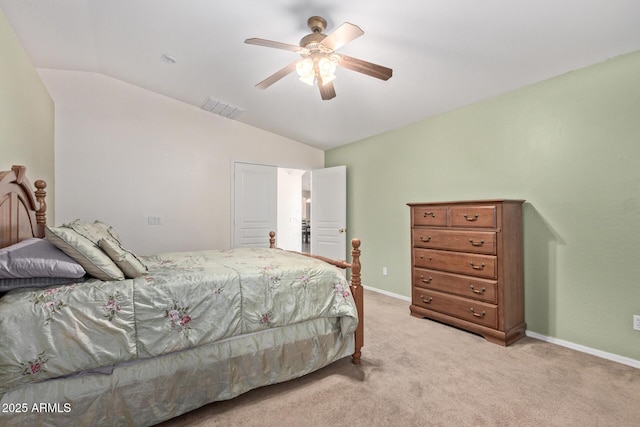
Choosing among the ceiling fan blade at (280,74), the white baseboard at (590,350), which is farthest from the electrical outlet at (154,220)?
the white baseboard at (590,350)

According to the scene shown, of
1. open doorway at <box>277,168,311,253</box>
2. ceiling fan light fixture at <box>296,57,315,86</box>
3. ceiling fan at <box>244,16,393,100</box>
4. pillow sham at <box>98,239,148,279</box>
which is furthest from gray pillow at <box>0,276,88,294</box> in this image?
open doorway at <box>277,168,311,253</box>

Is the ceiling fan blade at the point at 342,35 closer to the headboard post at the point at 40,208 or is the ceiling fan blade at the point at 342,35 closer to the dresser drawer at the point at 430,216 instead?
the dresser drawer at the point at 430,216

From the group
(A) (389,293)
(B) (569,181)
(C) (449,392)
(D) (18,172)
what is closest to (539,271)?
(B) (569,181)

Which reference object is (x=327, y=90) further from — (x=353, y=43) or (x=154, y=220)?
(x=154, y=220)

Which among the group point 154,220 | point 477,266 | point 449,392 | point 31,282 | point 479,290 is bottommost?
point 449,392

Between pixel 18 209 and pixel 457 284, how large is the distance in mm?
3709

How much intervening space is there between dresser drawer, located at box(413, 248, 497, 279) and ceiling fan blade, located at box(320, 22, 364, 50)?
7.19ft

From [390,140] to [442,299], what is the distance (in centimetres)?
229

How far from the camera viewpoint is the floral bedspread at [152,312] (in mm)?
1350

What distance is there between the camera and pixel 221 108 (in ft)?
13.8

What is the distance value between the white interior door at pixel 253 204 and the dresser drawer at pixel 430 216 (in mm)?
2428

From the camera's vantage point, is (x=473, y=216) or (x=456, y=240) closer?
(x=473, y=216)

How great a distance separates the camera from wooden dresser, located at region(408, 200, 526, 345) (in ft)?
8.76

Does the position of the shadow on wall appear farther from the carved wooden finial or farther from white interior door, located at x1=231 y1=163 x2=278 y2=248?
the carved wooden finial
